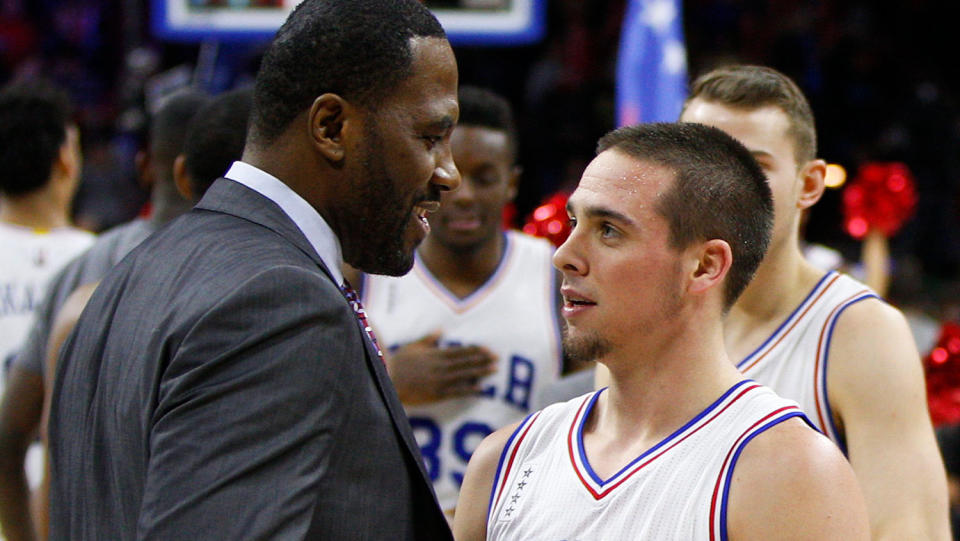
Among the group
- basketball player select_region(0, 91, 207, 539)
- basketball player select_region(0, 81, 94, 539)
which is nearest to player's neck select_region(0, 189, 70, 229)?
basketball player select_region(0, 81, 94, 539)

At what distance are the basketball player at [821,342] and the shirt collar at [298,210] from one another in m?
1.19

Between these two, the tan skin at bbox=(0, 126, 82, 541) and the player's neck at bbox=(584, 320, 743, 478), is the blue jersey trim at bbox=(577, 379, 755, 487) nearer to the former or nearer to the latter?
the player's neck at bbox=(584, 320, 743, 478)

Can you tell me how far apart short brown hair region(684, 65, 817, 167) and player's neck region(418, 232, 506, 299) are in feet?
3.92

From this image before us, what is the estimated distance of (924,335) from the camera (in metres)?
6.93

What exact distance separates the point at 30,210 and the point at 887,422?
3.07 metres

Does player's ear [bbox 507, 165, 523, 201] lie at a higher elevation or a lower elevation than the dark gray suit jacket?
lower

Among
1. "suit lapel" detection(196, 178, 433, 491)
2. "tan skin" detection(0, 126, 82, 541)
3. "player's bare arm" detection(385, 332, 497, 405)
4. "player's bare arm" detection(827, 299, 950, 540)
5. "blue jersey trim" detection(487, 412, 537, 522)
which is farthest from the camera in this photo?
"player's bare arm" detection(385, 332, 497, 405)

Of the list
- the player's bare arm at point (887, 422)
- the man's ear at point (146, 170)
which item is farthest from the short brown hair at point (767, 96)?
the man's ear at point (146, 170)

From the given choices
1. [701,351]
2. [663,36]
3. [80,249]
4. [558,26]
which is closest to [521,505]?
[701,351]

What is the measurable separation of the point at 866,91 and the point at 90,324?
9.93m

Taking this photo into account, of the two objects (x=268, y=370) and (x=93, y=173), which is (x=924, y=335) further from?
(x=93, y=173)

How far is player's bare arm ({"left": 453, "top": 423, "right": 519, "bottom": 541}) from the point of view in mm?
2211

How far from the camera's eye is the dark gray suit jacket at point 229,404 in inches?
60.6

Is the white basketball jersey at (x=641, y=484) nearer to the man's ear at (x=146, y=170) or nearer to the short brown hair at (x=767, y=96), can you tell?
the short brown hair at (x=767, y=96)
